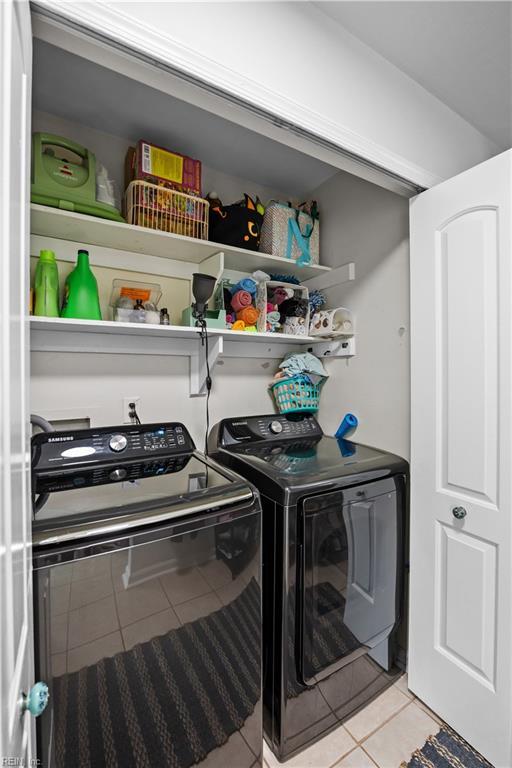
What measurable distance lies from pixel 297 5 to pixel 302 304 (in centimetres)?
118

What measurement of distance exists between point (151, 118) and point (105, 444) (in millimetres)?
1494

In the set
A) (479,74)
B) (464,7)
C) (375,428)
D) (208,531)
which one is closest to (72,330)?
(208,531)

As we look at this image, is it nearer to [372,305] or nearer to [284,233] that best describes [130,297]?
[284,233]

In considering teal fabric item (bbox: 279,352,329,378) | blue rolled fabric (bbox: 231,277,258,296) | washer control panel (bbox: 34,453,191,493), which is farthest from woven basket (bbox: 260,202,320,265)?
washer control panel (bbox: 34,453,191,493)

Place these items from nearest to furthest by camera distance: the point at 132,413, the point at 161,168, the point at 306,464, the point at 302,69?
the point at 302,69 → the point at 306,464 → the point at 161,168 → the point at 132,413

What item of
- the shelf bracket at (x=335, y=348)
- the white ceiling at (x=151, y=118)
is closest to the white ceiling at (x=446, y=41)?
the white ceiling at (x=151, y=118)

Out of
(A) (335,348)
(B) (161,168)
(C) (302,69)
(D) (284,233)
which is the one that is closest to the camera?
(C) (302,69)

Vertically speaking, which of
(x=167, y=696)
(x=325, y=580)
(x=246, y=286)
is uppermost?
(x=246, y=286)

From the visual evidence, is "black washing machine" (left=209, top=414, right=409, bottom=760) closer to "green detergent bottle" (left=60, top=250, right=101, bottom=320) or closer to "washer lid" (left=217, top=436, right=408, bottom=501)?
"washer lid" (left=217, top=436, right=408, bottom=501)

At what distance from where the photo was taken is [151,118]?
1549 millimetres

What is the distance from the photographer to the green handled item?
4.28ft

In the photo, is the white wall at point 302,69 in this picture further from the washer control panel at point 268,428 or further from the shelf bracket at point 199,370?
the washer control panel at point 268,428

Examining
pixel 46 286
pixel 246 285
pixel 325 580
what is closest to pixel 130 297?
pixel 46 286

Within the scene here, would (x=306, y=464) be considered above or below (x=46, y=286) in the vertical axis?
below
